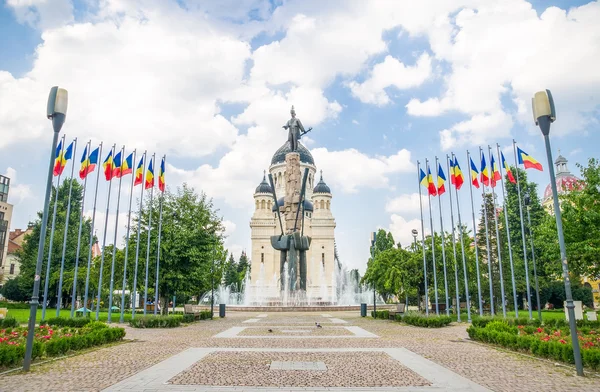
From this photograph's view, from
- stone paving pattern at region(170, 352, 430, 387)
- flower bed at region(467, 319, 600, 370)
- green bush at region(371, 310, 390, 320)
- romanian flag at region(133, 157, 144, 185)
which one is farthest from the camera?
green bush at region(371, 310, 390, 320)

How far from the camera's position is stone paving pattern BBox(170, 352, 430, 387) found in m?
8.81

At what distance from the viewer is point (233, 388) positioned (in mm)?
8266

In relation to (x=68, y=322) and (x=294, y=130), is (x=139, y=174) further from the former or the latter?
(x=294, y=130)

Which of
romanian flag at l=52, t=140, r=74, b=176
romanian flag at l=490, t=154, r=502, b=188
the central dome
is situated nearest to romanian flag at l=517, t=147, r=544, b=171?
romanian flag at l=490, t=154, r=502, b=188

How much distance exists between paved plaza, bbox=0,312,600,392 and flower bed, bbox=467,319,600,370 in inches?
17.3

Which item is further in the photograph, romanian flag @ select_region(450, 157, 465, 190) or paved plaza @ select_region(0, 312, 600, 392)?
romanian flag @ select_region(450, 157, 465, 190)

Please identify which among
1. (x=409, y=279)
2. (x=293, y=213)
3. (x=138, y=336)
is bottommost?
(x=138, y=336)

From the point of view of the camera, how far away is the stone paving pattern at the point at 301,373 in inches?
347

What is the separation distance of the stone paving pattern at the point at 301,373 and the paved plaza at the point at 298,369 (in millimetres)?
20

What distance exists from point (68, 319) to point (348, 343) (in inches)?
528

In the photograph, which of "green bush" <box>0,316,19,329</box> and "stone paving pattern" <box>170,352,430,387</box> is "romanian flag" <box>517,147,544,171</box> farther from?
"green bush" <box>0,316,19,329</box>

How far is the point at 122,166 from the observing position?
26.1m

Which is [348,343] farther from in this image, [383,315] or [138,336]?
[383,315]

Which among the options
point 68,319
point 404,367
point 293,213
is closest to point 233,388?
point 404,367
